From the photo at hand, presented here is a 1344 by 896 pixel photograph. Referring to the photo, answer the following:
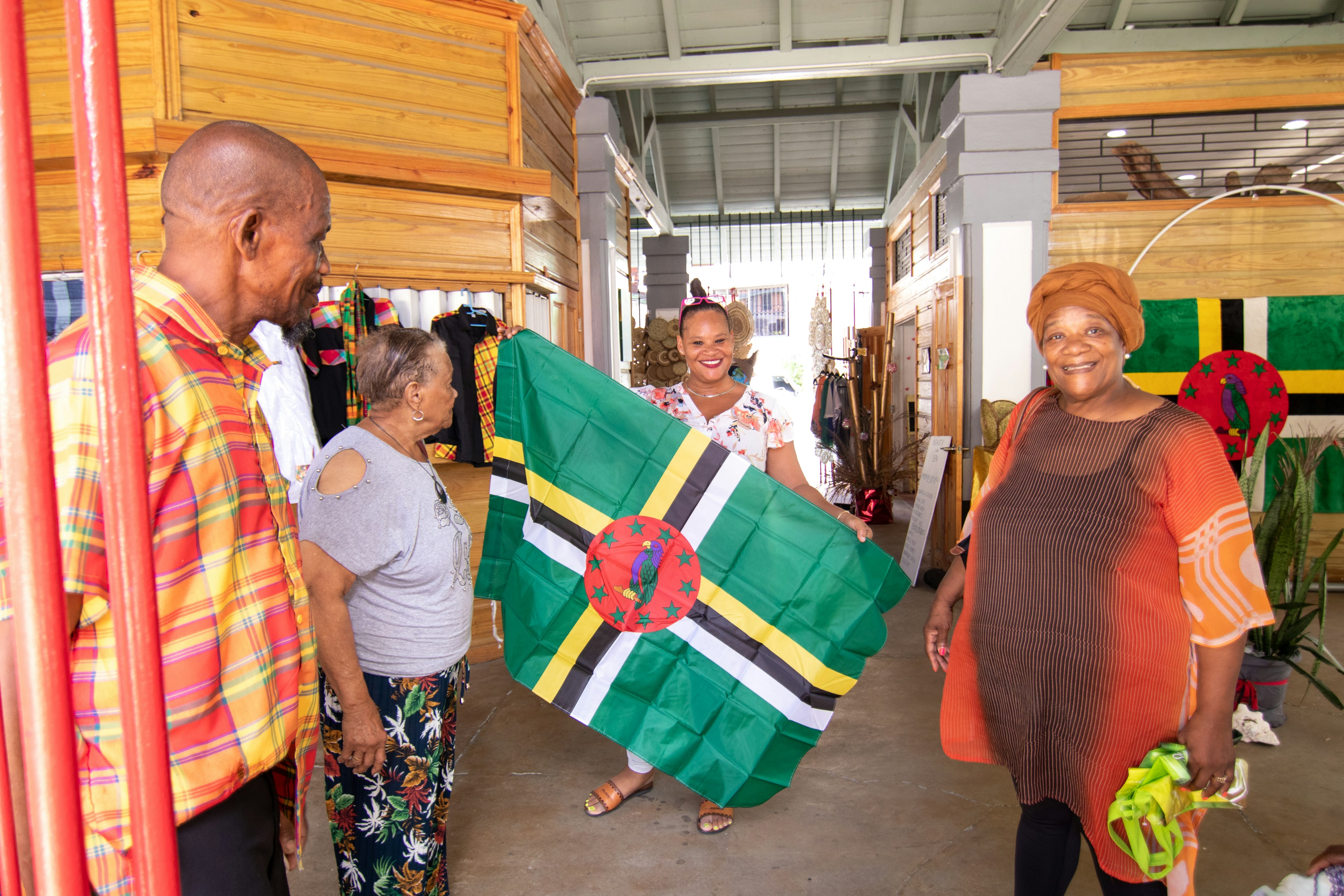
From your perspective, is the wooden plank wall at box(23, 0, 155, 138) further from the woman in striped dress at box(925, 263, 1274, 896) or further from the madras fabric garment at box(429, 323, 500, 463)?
the woman in striped dress at box(925, 263, 1274, 896)

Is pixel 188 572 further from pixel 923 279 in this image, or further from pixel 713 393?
pixel 923 279

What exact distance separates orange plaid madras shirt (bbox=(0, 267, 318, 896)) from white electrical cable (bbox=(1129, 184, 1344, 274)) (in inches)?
212

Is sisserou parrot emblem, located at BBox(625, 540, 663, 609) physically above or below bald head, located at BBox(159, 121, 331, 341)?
below

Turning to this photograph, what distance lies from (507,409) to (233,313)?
144 centimetres

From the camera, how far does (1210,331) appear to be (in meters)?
5.25

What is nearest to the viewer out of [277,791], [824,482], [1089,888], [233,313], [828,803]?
[233,313]

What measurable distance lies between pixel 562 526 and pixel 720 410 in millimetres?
628

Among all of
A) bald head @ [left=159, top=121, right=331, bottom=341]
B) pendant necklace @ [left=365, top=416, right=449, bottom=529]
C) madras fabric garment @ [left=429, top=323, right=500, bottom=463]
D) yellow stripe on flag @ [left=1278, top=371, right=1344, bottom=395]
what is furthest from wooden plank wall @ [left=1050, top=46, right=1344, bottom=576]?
bald head @ [left=159, top=121, right=331, bottom=341]

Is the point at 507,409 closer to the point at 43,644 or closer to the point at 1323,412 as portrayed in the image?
the point at 43,644

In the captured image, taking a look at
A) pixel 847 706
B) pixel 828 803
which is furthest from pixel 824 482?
pixel 828 803

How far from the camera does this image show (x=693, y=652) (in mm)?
2309

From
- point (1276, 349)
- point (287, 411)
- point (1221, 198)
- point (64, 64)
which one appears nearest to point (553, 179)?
point (287, 411)

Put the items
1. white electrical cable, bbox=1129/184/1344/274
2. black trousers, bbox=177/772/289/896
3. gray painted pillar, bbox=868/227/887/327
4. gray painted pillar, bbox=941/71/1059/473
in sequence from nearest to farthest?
black trousers, bbox=177/772/289/896 → white electrical cable, bbox=1129/184/1344/274 → gray painted pillar, bbox=941/71/1059/473 → gray painted pillar, bbox=868/227/887/327

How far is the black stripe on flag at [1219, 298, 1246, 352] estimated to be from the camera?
206 inches
